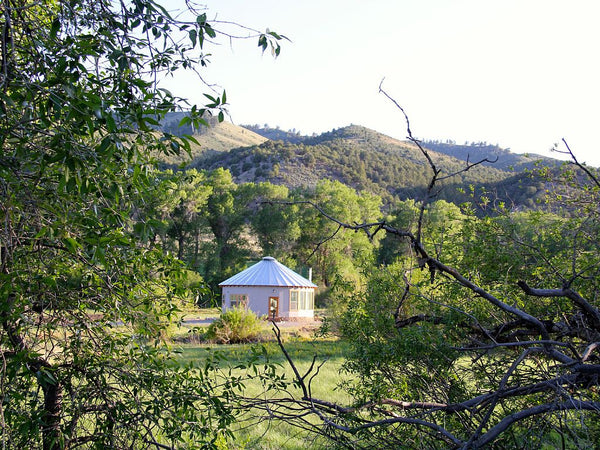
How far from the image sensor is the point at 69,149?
162 centimetres

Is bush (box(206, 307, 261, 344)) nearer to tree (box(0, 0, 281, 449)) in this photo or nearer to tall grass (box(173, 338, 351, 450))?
tall grass (box(173, 338, 351, 450))

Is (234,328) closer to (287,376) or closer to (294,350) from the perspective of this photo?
(294,350)

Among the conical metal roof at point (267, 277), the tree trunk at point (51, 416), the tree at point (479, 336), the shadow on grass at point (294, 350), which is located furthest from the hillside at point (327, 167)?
the tree trunk at point (51, 416)

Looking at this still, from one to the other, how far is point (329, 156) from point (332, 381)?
64.9 metres

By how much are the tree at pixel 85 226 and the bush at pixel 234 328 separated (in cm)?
1236

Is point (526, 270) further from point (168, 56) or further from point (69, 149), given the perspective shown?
point (69, 149)

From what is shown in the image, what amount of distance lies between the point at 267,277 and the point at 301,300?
248cm

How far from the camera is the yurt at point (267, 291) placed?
26250 mm

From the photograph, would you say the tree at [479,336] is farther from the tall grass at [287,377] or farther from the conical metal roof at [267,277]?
the conical metal roof at [267,277]

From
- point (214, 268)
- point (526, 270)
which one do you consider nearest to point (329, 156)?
point (214, 268)

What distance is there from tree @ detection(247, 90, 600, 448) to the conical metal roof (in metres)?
21.6

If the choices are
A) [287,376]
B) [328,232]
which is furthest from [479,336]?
[328,232]

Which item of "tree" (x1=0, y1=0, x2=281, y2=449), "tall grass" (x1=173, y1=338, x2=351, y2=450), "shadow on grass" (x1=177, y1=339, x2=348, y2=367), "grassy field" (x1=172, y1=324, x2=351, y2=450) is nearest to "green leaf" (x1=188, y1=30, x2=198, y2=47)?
"tree" (x1=0, y1=0, x2=281, y2=449)

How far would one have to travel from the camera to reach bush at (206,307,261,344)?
50.6 ft
